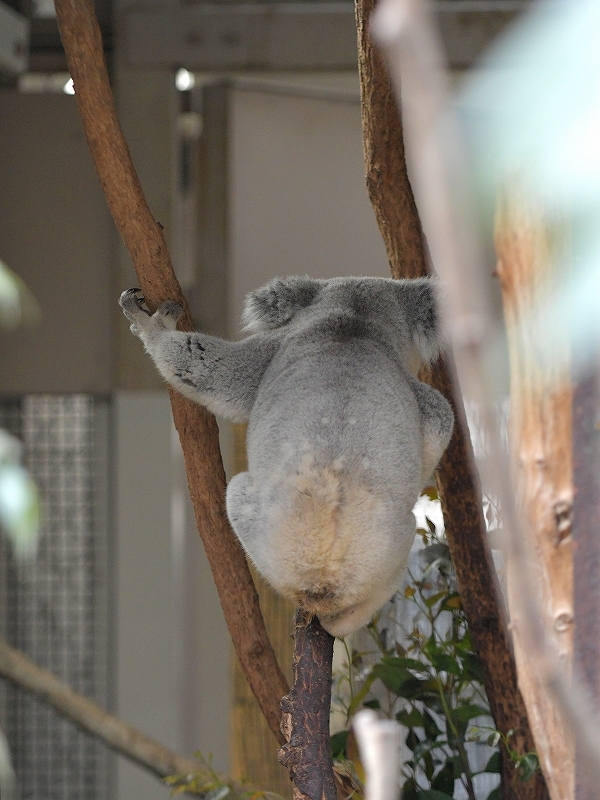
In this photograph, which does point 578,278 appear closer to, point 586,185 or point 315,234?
point 586,185

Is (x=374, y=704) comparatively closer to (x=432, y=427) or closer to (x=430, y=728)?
Result: (x=430, y=728)

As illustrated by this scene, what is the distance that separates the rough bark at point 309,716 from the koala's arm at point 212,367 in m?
0.34

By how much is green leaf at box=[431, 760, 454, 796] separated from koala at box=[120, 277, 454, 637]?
717 mm

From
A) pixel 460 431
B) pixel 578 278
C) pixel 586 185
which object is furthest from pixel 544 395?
pixel 460 431

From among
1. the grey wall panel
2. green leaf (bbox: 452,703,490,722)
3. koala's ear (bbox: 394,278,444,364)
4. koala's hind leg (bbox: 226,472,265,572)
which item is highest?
the grey wall panel

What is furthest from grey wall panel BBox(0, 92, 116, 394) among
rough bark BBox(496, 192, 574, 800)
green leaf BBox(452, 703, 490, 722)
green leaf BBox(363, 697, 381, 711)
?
rough bark BBox(496, 192, 574, 800)

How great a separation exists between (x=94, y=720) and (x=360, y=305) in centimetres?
132

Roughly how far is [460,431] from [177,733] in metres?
1.91

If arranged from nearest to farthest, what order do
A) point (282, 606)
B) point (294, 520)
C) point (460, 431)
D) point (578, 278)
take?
point (578, 278) → point (294, 520) → point (460, 431) → point (282, 606)

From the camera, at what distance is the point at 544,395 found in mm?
825

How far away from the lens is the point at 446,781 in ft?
6.28

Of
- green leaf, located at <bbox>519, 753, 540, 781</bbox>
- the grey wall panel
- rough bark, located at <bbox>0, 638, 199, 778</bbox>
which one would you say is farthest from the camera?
the grey wall panel

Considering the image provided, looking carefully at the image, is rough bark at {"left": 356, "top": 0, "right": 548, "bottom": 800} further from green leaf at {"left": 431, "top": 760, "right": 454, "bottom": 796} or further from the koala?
the koala

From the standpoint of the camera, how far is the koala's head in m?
1.52
